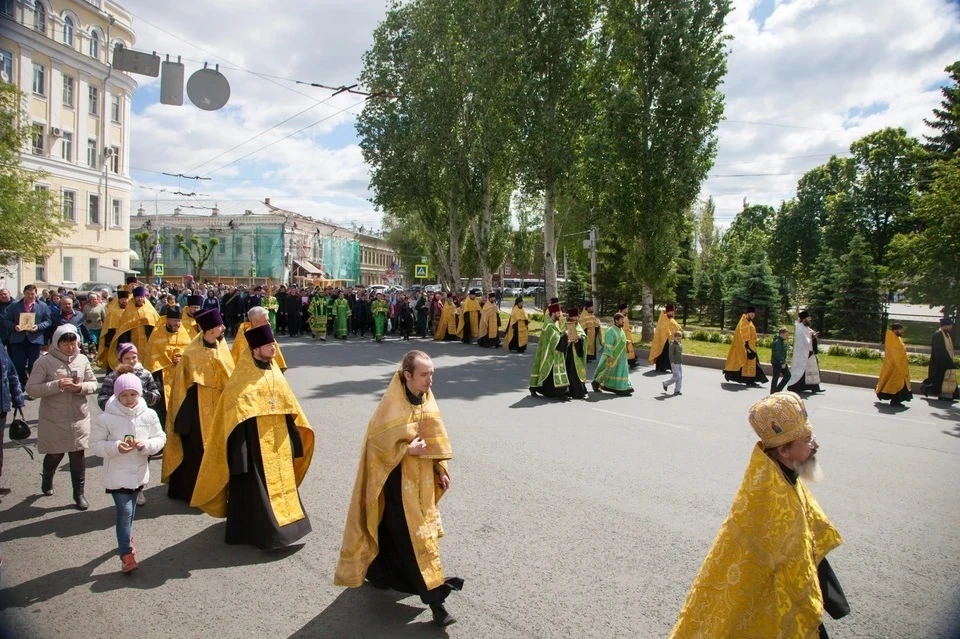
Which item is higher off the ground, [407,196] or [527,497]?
[407,196]

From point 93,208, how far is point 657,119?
35715 mm

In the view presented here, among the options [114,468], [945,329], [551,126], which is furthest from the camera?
[551,126]

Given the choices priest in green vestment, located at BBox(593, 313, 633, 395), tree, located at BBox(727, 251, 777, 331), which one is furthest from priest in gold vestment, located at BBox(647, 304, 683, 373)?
tree, located at BBox(727, 251, 777, 331)

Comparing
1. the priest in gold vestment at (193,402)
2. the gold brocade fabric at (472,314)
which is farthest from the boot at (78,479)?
the gold brocade fabric at (472,314)

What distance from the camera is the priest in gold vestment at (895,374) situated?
12.1 m

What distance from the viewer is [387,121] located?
32.1m

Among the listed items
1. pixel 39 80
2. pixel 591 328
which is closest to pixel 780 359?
pixel 591 328

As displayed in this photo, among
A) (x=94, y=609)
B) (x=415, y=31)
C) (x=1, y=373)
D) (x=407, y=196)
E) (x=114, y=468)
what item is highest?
(x=415, y=31)

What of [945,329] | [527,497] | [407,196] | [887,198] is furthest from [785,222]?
[527,497]

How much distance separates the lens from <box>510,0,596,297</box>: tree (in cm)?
2331

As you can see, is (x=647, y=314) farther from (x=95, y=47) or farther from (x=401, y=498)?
(x=95, y=47)

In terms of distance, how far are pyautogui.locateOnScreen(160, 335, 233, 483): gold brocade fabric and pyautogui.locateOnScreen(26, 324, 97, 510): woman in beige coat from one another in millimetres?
729

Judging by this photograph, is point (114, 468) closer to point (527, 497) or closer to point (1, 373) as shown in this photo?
point (1, 373)

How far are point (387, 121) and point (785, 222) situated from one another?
125ft
